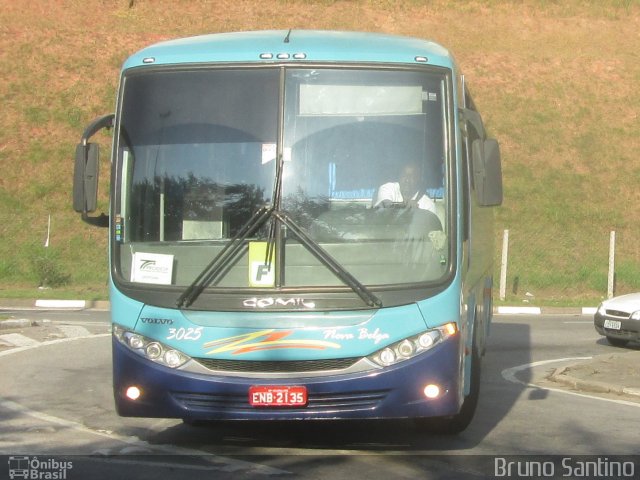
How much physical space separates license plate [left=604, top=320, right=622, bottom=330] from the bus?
31.3 ft

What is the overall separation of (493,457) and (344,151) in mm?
2490

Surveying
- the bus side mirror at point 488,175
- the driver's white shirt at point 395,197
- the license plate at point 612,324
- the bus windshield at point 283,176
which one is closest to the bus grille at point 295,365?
→ the bus windshield at point 283,176

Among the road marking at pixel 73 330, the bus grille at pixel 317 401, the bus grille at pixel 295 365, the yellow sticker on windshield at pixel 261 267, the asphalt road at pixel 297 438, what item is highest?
the yellow sticker on windshield at pixel 261 267

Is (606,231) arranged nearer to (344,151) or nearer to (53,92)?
(53,92)

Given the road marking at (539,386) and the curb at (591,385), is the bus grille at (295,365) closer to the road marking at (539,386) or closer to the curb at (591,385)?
the road marking at (539,386)

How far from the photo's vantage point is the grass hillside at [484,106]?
3041 centimetres

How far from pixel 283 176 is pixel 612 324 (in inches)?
426

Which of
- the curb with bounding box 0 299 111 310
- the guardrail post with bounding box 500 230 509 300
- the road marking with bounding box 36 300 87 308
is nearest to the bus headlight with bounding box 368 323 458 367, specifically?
the curb with bounding box 0 299 111 310

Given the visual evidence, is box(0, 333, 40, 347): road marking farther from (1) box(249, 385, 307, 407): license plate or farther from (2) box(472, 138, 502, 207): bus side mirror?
(2) box(472, 138, 502, 207): bus side mirror

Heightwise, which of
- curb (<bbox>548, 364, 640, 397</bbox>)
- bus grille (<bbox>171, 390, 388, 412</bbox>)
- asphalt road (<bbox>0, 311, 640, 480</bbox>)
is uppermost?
bus grille (<bbox>171, 390, 388, 412</bbox>)

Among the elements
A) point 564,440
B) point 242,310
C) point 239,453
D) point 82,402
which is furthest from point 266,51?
point 82,402

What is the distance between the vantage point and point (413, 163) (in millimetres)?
7508

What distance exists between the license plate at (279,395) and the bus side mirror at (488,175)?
2005 millimetres

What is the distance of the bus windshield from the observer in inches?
287
